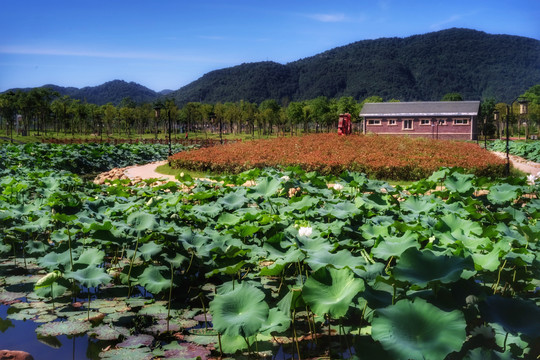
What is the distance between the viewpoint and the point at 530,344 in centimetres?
206

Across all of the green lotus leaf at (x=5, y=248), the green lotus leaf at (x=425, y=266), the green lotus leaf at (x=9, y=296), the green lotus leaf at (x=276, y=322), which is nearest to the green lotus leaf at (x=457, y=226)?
the green lotus leaf at (x=425, y=266)

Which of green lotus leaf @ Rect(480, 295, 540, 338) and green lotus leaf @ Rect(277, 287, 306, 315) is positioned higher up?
green lotus leaf @ Rect(480, 295, 540, 338)

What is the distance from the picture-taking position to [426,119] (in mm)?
41562

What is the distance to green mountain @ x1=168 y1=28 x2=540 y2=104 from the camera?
131 m

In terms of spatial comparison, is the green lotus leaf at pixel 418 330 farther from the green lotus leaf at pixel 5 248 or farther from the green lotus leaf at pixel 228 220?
the green lotus leaf at pixel 5 248

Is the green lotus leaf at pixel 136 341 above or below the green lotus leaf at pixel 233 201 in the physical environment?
below

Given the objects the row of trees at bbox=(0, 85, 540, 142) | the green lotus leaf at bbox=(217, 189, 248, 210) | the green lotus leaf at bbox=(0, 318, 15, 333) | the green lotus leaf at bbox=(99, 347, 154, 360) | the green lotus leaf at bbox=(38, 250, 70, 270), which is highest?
the row of trees at bbox=(0, 85, 540, 142)

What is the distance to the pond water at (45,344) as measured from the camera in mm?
2967

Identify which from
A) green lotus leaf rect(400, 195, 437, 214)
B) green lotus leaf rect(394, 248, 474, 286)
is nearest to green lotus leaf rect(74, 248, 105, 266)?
green lotus leaf rect(394, 248, 474, 286)

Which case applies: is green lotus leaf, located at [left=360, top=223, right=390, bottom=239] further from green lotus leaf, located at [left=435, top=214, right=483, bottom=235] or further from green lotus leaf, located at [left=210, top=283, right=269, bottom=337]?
green lotus leaf, located at [left=210, top=283, right=269, bottom=337]

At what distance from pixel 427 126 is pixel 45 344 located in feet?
139

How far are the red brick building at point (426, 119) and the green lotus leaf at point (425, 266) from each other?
37757 mm

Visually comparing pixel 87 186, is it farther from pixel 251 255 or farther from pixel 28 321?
pixel 251 255

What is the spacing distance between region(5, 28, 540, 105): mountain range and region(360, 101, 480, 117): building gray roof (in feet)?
304
